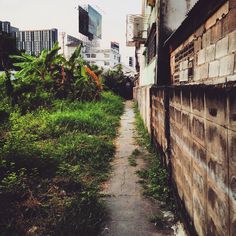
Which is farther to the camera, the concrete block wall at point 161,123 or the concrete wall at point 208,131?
the concrete block wall at point 161,123

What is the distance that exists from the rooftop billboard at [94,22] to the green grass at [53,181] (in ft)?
240

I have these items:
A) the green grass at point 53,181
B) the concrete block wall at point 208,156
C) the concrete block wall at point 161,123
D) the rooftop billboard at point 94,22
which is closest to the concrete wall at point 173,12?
the concrete block wall at point 161,123

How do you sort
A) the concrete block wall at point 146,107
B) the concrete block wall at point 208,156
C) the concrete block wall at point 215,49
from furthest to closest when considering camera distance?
the concrete block wall at point 146,107 → the concrete block wall at point 215,49 → the concrete block wall at point 208,156

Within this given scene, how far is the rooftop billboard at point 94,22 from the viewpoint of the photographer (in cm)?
7893

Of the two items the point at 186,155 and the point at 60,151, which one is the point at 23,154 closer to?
the point at 60,151

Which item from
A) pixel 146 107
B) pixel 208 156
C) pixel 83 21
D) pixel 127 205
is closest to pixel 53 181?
pixel 127 205

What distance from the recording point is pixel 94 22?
273ft

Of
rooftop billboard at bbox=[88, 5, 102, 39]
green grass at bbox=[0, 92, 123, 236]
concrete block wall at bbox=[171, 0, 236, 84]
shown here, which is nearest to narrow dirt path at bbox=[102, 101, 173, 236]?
green grass at bbox=[0, 92, 123, 236]

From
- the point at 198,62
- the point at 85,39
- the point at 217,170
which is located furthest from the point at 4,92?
the point at 85,39

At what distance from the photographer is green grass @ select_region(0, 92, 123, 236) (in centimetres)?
360

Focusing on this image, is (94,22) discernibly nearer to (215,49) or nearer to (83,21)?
(83,21)

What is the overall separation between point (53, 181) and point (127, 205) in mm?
1447

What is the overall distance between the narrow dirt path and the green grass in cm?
18

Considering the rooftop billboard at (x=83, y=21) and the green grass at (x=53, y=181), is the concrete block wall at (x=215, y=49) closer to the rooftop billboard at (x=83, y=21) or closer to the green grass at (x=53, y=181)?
the green grass at (x=53, y=181)
